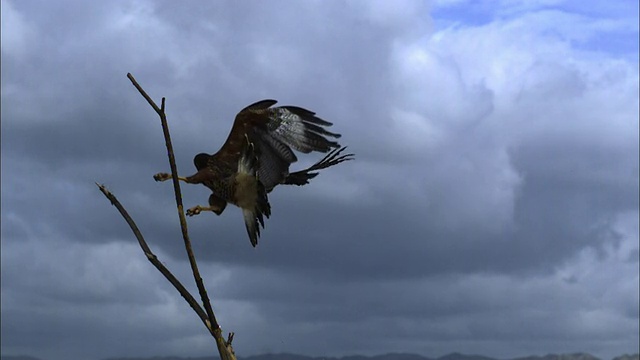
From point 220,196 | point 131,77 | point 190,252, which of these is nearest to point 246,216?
point 220,196

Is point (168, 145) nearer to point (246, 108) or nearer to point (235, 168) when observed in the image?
point (235, 168)

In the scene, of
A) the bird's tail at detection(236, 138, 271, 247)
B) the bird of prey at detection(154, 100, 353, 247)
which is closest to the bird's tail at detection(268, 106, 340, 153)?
the bird of prey at detection(154, 100, 353, 247)

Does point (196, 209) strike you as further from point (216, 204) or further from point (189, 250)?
point (189, 250)

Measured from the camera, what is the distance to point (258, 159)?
14383 millimetres

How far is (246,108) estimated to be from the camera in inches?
602

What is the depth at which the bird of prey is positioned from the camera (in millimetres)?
14047

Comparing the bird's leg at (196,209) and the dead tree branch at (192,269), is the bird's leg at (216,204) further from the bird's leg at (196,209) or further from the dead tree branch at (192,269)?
the dead tree branch at (192,269)

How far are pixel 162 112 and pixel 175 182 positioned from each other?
0.97 metres

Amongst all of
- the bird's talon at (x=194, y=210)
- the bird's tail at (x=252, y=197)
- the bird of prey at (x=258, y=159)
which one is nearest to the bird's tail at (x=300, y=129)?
the bird of prey at (x=258, y=159)

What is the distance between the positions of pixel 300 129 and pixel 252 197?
1519mm

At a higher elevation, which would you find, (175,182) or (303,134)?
(303,134)

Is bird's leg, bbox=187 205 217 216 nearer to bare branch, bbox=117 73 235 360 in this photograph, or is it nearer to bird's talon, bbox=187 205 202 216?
bird's talon, bbox=187 205 202 216

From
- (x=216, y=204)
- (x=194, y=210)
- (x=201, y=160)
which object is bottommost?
(x=194, y=210)

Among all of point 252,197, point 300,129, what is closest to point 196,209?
point 252,197
